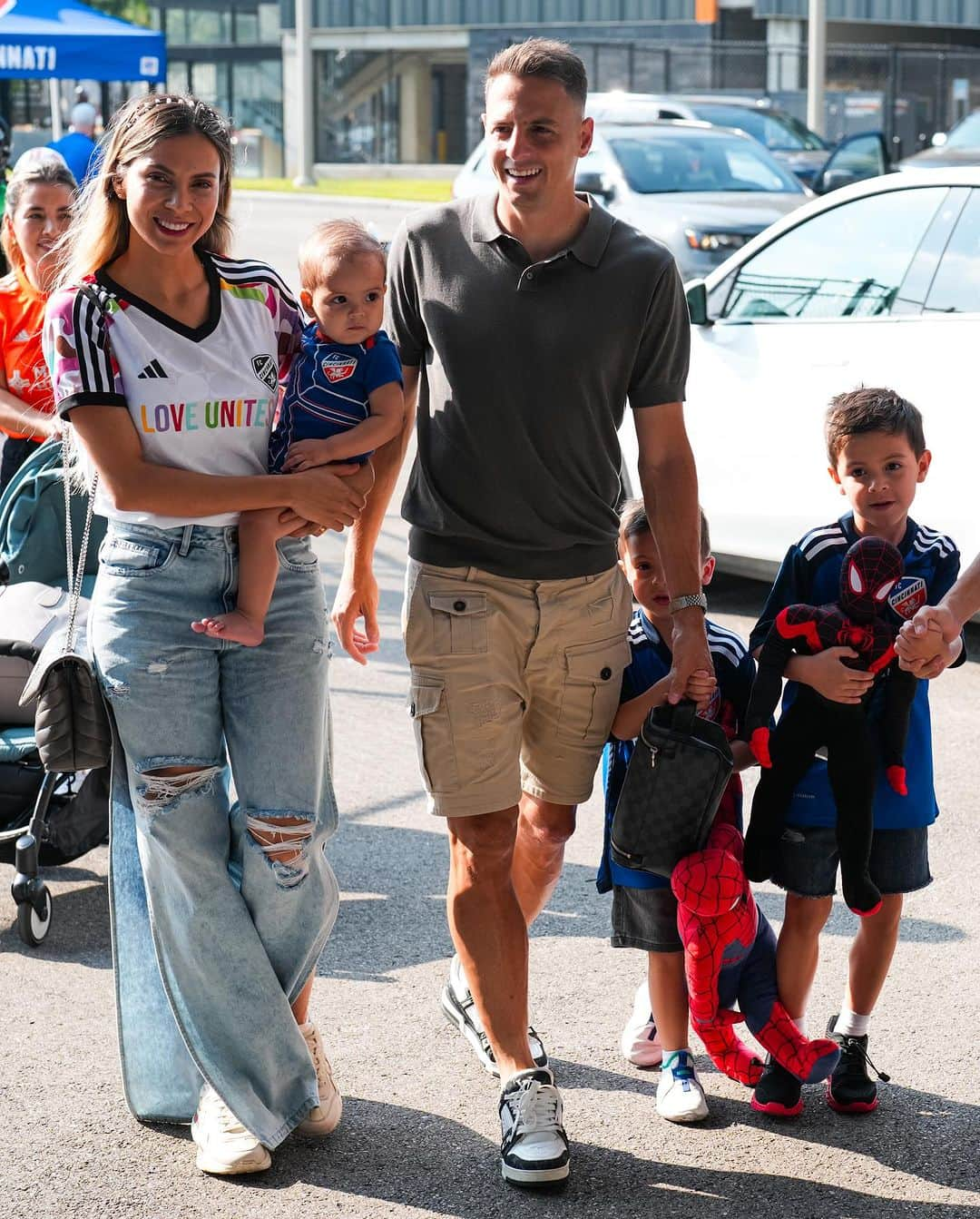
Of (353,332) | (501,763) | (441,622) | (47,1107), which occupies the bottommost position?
(47,1107)

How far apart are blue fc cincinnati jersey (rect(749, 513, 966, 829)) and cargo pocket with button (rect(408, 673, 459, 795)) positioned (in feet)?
2.21

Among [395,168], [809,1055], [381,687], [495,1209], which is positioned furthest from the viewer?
[395,168]

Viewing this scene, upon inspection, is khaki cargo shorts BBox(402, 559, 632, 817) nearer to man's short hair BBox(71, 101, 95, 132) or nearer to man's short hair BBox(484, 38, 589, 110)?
man's short hair BBox(484, 38, 589, 110)

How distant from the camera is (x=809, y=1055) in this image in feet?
11.6

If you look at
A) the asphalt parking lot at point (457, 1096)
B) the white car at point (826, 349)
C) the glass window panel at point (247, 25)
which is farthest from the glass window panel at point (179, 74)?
the asphalt parking lot at point (457, 1096)

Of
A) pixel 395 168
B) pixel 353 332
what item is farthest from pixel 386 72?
pixel 353 332

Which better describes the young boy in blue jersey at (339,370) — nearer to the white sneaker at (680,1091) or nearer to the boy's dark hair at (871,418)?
the boy's dark hair at (871,418)

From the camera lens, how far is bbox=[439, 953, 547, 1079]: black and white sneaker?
152 inches

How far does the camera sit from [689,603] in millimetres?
3596

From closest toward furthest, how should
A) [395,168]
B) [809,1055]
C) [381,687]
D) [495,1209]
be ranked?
[495,1209], [809,1055], [381,687], [395,168]

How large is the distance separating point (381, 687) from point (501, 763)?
3.34 metres

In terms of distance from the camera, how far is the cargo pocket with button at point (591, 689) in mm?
3660

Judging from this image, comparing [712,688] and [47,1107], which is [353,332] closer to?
[712,688]

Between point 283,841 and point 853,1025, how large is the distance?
1320 millimetres
